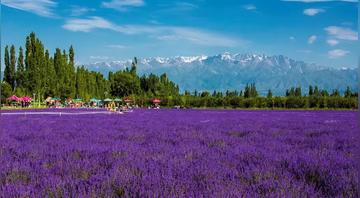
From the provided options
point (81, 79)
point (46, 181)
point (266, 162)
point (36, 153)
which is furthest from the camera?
point (81, 79)

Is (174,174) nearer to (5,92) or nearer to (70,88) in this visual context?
(5,92)

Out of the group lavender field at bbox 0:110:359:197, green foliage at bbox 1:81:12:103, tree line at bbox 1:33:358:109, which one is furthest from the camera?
green foliage at bbox 1:81:12:103

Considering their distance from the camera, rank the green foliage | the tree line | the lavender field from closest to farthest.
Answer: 1. the lavender field
2. the tree line
3. the green foliage

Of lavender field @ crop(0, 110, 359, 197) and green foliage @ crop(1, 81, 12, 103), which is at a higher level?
green foliage @ crop(1, 81, 12, 103)

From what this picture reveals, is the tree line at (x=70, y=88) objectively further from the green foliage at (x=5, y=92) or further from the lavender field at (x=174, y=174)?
the lavender field at (x=174, y=174)

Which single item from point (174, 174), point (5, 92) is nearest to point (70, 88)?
point (5, 92)

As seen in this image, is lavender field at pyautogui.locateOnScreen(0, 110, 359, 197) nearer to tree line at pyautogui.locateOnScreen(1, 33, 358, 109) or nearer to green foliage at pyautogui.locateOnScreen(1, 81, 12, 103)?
tree line at pyautogui.locateOnScreen(1, 33, 358, 109)

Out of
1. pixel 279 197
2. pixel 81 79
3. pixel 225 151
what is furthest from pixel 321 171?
pixel 81 79

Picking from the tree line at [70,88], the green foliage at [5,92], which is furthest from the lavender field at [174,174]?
the green foliage at [5,92]

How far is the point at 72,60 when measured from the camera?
317 ft

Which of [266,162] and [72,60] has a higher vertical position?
[72,60]

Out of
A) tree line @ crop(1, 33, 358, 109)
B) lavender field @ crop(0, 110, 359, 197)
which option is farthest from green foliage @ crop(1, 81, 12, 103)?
lavender field @ crop(0, 110, 359, 197)

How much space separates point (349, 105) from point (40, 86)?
48235mm

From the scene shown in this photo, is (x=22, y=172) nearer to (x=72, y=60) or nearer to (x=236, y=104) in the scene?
(x=236, y=104)
